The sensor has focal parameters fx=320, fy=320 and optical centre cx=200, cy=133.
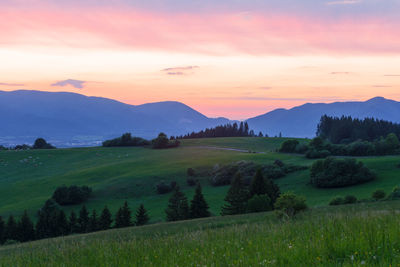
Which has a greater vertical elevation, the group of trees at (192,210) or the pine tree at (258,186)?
the pine tree at (258,186)

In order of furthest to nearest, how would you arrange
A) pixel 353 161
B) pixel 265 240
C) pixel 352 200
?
pixel 353 161
pixel 352 200
pixel 265 240

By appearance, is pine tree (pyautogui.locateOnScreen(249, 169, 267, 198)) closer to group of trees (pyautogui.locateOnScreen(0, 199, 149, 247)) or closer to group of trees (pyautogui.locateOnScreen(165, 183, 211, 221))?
group of trees (pyautogui.locateOnScreen(165, 183, 211, 221))

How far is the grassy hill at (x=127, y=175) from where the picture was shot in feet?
241

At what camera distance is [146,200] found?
82.3 metres

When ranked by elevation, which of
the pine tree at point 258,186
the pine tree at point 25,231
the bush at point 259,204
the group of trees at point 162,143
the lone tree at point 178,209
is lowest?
the pine tree at point 25,231

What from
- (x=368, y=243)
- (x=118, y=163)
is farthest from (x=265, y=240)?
(x=118, y=163)

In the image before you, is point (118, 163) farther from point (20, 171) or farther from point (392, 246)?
point (392, 246)

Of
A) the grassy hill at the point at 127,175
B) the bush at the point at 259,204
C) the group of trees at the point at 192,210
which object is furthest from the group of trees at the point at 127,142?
the bush at the point at 259,204

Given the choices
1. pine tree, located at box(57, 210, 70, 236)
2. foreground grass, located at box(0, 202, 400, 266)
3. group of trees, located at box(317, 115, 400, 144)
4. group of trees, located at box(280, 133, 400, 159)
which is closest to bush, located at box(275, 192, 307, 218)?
foreground grass, located at box(0, 202, 400, 266)

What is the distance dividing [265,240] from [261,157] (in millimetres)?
106667

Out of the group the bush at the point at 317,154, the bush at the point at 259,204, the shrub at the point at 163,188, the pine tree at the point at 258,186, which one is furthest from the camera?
the bush at the point at 317,154

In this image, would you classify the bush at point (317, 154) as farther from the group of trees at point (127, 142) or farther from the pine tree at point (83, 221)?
the group of trees at point (127, 142)

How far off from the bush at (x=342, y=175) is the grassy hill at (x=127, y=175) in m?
2.27

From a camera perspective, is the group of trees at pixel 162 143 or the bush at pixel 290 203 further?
the group of trees at pixel 162 143
